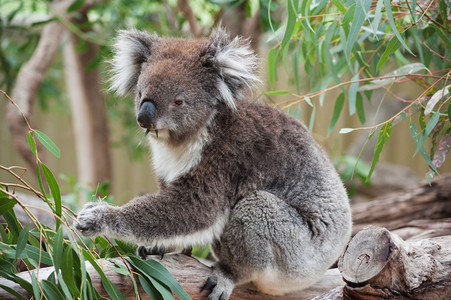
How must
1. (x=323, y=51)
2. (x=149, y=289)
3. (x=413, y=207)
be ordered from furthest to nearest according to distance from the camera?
(x=413, y=207), (x=323, y=51), (x=149, y=289)

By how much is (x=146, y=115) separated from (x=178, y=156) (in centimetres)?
33

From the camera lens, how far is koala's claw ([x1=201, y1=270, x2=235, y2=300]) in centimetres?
240

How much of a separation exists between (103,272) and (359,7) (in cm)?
147

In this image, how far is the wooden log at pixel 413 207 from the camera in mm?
3926

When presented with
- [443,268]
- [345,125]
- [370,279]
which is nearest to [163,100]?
[370,279]

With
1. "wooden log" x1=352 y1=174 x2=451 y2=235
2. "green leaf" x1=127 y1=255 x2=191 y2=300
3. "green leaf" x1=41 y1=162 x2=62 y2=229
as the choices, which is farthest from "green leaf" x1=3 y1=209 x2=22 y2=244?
"wooden log" x1=352 y1=174 x2=451 y2=235

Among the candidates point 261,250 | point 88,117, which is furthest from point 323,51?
point 88,117

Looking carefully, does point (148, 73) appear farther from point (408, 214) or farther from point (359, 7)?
point (408, 214)

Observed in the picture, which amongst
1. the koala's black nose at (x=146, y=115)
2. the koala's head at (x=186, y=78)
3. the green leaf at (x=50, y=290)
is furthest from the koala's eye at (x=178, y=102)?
the green leaf at (x=50, y=290)

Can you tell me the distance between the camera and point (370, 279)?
1.91 metres

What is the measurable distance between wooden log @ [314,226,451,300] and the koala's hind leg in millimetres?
422

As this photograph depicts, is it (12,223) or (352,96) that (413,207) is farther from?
(12,223)

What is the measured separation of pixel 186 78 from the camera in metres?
2.53

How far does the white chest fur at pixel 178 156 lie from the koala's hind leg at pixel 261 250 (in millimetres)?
312
